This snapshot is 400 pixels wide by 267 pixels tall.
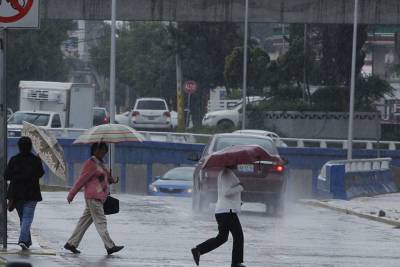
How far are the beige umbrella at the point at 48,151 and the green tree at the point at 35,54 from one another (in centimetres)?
5771

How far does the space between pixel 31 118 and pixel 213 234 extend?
31578mm

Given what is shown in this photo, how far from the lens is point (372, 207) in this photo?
29688 millimetres

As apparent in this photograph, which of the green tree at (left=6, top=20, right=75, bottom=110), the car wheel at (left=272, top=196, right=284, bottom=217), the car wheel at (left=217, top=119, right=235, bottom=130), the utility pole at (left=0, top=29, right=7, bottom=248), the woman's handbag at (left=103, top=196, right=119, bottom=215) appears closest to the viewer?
the utility pole at (left=0, top=29, right=7, bottom=248)

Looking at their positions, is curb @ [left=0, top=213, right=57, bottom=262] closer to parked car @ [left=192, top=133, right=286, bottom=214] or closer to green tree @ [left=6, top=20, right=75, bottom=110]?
parked car @ [left=192, top=133, right=286, bottom=214]

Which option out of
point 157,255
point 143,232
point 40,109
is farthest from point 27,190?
point 40,109

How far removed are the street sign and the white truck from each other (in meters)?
38.8

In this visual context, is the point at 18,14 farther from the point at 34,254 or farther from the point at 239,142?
the point at 239,142

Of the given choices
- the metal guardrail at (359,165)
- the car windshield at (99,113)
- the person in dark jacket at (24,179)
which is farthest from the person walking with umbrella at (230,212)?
the car windshield at (99,113)

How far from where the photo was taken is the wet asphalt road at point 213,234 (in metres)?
16.8

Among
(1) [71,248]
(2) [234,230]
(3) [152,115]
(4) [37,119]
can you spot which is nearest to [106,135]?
(1) [71,248]

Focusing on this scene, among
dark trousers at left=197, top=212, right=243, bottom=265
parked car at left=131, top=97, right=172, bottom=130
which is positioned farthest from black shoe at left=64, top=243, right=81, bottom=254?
parked car at left=131, top=97, right=172, bottom=130

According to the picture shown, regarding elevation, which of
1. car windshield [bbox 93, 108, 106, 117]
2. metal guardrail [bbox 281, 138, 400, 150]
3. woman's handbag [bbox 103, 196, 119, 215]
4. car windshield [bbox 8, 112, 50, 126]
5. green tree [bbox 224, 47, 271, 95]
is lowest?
metal guardrail [bbox 281, 138, 400, 150]

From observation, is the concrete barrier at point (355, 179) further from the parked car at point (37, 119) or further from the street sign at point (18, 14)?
the street sign at point (18, 14)

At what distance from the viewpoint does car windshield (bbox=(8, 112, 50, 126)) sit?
167 ft
